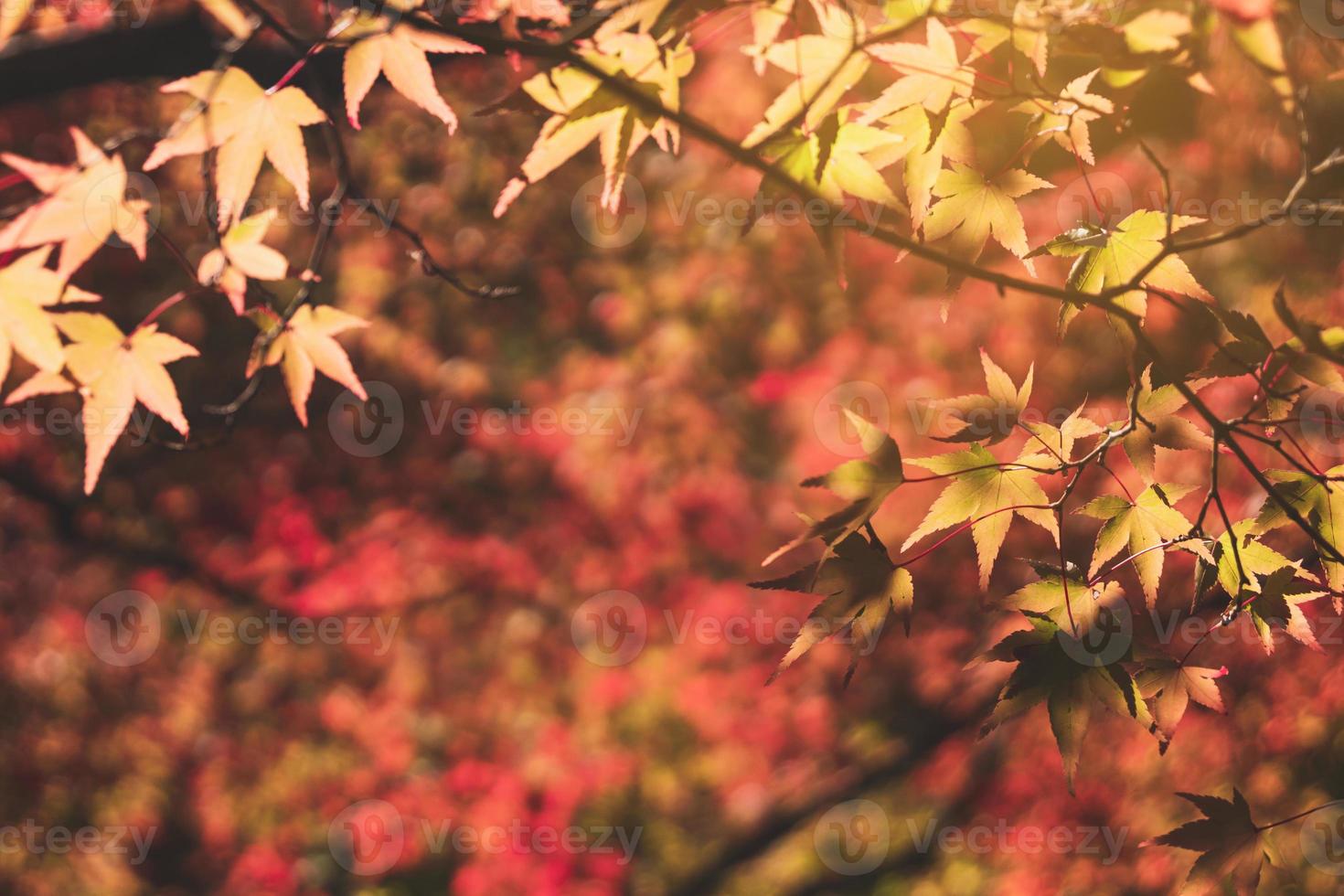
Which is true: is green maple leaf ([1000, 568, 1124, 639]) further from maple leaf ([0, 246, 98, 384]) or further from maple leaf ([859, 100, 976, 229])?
maple leaf ([0, 246, 98, 384])

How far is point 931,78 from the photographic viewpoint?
3.74 feet

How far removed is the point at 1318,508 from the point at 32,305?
68.6 inches

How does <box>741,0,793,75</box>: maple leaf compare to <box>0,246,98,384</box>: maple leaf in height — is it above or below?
above

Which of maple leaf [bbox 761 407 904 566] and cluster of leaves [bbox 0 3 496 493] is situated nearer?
maple leaf [bbox 761 407 904 566]

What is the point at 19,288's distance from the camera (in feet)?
4.14

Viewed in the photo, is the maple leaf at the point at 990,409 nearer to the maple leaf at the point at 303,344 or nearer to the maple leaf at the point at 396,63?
the maple leaf at the point at 396,63

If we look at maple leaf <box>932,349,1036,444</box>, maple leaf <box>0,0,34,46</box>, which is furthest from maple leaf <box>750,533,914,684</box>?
maple leaf <box>0,0,34,46</box>

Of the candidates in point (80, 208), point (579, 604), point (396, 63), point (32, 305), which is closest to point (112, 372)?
point (32, 305)

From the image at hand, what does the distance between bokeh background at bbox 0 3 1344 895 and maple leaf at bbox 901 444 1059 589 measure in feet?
9.86

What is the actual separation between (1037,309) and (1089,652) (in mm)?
3846

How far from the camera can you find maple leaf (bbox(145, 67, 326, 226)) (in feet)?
3.95

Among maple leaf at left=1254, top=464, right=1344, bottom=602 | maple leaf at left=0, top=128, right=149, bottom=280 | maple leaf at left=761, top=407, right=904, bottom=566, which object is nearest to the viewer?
maple leaf at left=761, top=407, right=904, bottom=566

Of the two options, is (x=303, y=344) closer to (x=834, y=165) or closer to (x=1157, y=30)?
(x=834, y=165)

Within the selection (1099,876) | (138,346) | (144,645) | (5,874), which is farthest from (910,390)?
(5,874)
